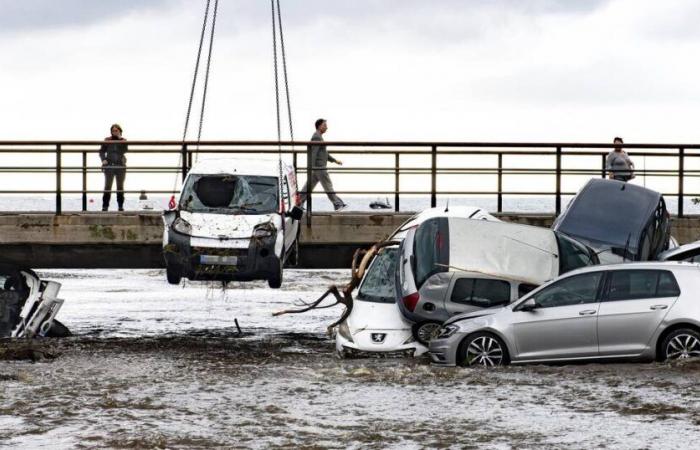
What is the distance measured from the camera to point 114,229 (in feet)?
75.3

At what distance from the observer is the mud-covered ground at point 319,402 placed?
1234 centimetres

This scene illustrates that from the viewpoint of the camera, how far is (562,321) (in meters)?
16.6

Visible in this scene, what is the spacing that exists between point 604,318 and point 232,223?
6878 mm

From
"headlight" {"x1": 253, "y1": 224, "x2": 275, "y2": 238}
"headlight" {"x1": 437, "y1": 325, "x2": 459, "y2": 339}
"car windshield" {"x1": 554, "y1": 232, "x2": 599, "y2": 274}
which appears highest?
"headlight" {"x1": 253, "y1": 224, "x2": 275, "y2": 238}

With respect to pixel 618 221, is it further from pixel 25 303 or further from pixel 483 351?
pixel 25 303

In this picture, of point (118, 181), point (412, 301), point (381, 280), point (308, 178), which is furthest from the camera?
point (118, 181)

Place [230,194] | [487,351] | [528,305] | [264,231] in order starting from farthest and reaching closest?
[230,194], [264,231], [487,351], [528,305]

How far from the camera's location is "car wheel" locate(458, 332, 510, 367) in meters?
17.1

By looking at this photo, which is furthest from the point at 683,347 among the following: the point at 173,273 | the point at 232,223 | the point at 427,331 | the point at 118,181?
the point at 118,181

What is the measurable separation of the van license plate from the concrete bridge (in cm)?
247

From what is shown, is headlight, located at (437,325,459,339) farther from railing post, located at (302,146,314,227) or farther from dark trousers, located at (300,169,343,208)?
dark trousers, located at (300,169,343,208)

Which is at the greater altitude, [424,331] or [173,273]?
[173,273]

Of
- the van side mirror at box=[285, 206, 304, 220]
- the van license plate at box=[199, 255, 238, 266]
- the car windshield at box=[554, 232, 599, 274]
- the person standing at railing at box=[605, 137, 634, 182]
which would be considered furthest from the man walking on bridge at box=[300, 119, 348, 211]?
the car windshield at box=[554, 232, 599, 274]

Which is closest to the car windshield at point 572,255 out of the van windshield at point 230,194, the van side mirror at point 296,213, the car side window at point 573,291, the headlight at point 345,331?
the car side window at point 573,291
